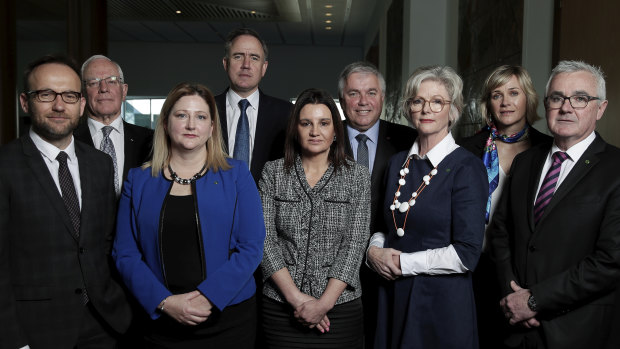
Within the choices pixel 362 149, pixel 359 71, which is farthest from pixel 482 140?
pixel 359 71

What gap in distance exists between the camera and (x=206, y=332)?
2.20m

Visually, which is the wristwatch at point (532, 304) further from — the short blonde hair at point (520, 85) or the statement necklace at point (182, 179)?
the statement necklace at point (182, 179)

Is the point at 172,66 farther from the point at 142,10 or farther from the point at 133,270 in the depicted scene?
the point at 133,270

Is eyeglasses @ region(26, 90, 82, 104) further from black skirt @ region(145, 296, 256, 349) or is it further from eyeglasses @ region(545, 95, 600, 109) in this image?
eyeglasses @ region(545, 95, 600, 109)

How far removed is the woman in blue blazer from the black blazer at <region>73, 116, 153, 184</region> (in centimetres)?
61

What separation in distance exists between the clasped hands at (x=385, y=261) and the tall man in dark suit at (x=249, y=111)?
931 mm

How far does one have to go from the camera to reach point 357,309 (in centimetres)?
242

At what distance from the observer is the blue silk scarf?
2.67 m

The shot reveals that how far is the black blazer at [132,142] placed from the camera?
9.44 ft

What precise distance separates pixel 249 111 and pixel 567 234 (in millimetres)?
1867

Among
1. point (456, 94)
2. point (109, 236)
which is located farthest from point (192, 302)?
point (456, 94)

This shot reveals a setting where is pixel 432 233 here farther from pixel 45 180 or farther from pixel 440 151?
pixel 45 180

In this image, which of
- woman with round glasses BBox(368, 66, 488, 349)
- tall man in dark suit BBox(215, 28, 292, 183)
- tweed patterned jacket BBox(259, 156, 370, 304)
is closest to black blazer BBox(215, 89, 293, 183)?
tall man in dark suit BBox(215, 28, 292, 183)

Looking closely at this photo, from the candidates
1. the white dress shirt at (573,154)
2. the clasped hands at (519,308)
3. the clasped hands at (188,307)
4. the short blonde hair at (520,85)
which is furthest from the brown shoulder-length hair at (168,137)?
the short blonde hair at (520,85)
